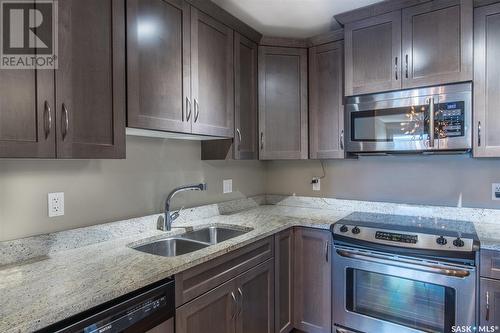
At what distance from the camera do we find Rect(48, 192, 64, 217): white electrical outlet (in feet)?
4.74

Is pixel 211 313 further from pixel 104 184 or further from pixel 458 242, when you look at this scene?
pixel 458 242

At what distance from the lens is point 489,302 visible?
1.58 meters

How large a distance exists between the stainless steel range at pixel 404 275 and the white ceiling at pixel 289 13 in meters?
1.54

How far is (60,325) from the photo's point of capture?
91 centimetres

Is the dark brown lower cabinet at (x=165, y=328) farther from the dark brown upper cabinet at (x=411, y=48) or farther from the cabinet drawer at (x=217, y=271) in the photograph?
the dark brown upper cabinet at (x=411, y=48)

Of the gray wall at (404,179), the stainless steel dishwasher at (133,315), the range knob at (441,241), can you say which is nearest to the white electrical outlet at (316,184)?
the gray wall at (404,179)

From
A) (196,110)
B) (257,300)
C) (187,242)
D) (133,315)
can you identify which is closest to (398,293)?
(257,300)

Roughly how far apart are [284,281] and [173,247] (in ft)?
2.80

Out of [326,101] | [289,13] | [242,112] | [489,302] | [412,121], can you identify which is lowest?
[489,302]

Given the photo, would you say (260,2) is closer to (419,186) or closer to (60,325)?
(419,186)

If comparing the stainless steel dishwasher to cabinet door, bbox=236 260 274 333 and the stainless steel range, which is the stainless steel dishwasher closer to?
cabinet door, bbox=236 260 274 333

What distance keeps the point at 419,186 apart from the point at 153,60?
213 centimetres

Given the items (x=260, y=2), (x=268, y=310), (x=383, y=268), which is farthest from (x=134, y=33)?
(x=383, y=268)

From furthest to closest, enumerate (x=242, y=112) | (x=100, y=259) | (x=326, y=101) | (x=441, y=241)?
1. (x=326, y=101)
2. (x=242, y=112)
3. (x=441, y=241)
4. (x=100, y=259)
